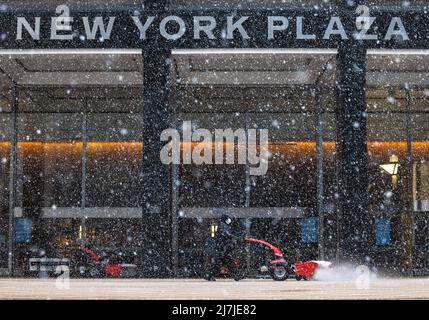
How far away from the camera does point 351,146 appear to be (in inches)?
451

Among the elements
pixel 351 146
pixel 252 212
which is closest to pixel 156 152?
pixel 252 212

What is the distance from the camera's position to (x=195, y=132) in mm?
13586

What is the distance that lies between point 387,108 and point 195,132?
3511 mm

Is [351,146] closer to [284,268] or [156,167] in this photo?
[284,268]

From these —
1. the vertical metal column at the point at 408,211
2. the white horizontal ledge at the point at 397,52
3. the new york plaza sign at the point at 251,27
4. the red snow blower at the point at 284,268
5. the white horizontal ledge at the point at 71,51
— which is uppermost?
the new york plaza sign at the point at 251,27

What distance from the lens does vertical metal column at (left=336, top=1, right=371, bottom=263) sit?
36.7ft

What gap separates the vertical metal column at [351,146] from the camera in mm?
11195

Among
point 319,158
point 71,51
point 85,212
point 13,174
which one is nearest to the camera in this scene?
point 71,51

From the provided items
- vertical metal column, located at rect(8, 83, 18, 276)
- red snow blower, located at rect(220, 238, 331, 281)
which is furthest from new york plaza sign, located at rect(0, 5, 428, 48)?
red snow blower, located at rect(220, 238, 331, 281)

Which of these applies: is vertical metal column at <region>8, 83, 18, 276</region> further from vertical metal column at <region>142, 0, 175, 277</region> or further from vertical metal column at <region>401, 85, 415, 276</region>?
vertical metal column at <region>401, 85, 415, 276</region>

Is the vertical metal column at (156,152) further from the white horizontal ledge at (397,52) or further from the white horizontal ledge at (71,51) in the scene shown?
the white horizontal ledge at (397,52)

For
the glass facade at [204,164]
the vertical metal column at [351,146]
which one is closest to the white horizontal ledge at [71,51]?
the glass facade at [204,164]

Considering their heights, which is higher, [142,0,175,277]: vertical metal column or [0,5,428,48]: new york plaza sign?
[0,5,428,48]: new york plaza sign
